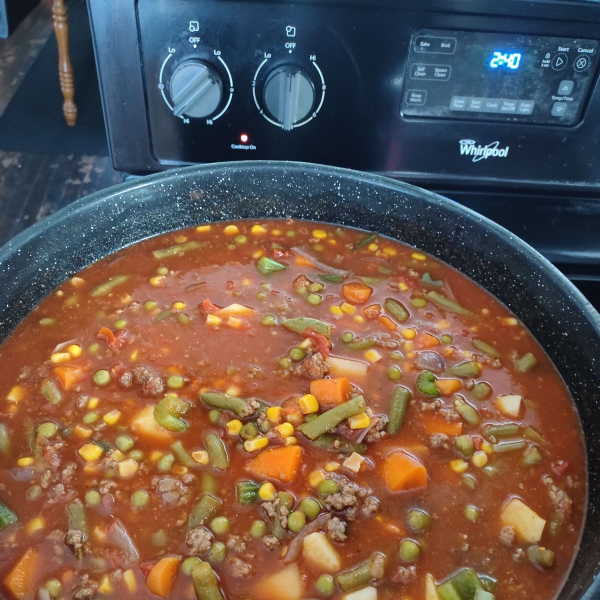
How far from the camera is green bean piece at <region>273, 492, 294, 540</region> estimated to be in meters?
1.38

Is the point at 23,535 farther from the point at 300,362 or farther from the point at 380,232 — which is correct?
the point at 380,232

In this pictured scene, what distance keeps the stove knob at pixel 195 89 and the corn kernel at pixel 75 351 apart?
742mm

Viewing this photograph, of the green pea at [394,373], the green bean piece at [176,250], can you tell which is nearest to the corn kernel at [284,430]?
the green pea at [394,373]

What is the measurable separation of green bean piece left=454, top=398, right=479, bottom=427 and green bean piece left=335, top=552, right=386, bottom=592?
1.40ft

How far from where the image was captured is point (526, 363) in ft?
5.82

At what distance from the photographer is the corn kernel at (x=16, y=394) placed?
162 cm

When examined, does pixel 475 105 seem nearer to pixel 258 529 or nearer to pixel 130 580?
pixel 258 529

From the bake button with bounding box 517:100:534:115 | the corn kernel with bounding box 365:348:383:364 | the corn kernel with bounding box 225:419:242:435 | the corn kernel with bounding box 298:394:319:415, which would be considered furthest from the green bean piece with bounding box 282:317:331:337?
the bake button with bounding box 517:100:534:115

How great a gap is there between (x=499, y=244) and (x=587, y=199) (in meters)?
0.56

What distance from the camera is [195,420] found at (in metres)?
1.58

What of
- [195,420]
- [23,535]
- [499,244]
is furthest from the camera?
[499,244]

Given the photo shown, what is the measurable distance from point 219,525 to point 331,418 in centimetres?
37

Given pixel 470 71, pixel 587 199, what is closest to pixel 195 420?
pixel 470 71

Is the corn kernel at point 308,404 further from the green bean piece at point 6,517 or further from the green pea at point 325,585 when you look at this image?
the green bean piece at point 6,517
